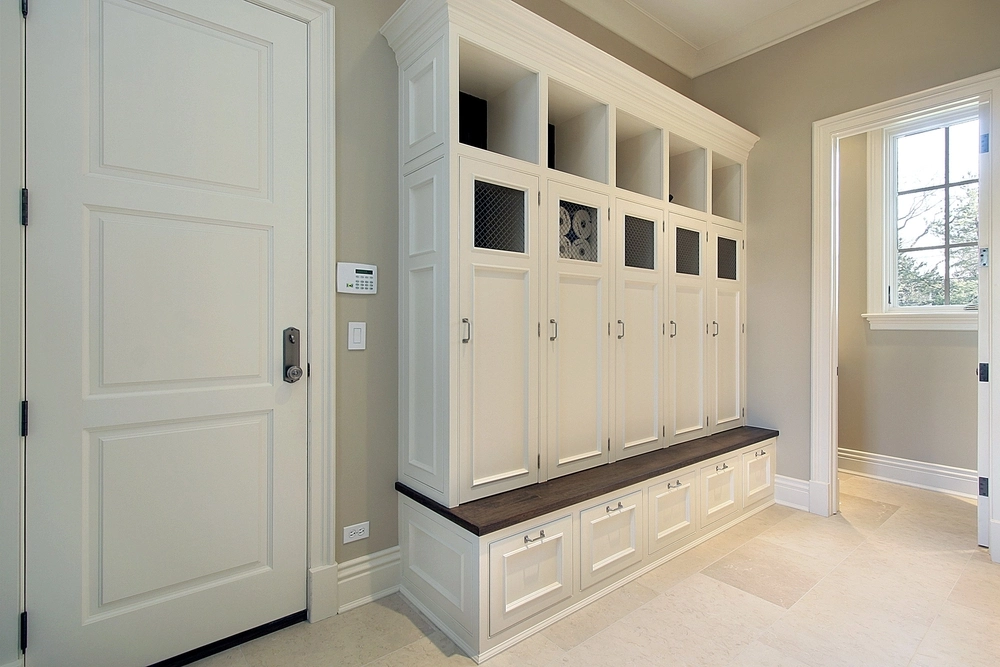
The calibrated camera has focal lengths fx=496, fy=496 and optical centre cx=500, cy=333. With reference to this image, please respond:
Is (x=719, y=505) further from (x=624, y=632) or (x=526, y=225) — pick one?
(x=526, y=225)

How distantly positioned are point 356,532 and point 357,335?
822mm

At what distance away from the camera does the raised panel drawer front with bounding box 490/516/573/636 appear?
177 centimetres

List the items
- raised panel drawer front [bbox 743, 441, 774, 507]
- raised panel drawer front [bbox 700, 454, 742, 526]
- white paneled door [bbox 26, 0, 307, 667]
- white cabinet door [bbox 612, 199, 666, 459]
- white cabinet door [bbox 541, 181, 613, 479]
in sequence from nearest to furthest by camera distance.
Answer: white paneled door [bbox 26, 0, 307, 667] < white cabinet door [bbox 541, 181, 613, 479] < white cabinet door [bbox 612, 199, 666, 459] < raised panel drawer front [bbox 700, 454, 742, 526] < raised panel drawer front [bbox 743, 441, 774, 507]

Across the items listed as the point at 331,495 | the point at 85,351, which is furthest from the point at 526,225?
the point at 85,351

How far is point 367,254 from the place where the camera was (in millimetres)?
2100

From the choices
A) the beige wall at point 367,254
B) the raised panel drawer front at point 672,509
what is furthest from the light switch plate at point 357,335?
the raised panel drawer front at point 672,509

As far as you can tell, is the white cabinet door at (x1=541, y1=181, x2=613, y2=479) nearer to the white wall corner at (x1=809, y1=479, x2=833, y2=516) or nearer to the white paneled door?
the white paneled door

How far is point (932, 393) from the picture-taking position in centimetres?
350

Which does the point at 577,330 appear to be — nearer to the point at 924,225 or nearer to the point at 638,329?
the point at 638,329

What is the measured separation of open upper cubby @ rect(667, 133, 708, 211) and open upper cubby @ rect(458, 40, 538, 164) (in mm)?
1184

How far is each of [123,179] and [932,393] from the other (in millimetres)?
4763

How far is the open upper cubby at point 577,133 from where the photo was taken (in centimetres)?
242

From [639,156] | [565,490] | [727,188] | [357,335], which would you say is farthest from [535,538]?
[727,188]

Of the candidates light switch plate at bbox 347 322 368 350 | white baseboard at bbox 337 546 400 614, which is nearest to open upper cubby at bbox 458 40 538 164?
light switch plate at bbox 347 322 368 350
